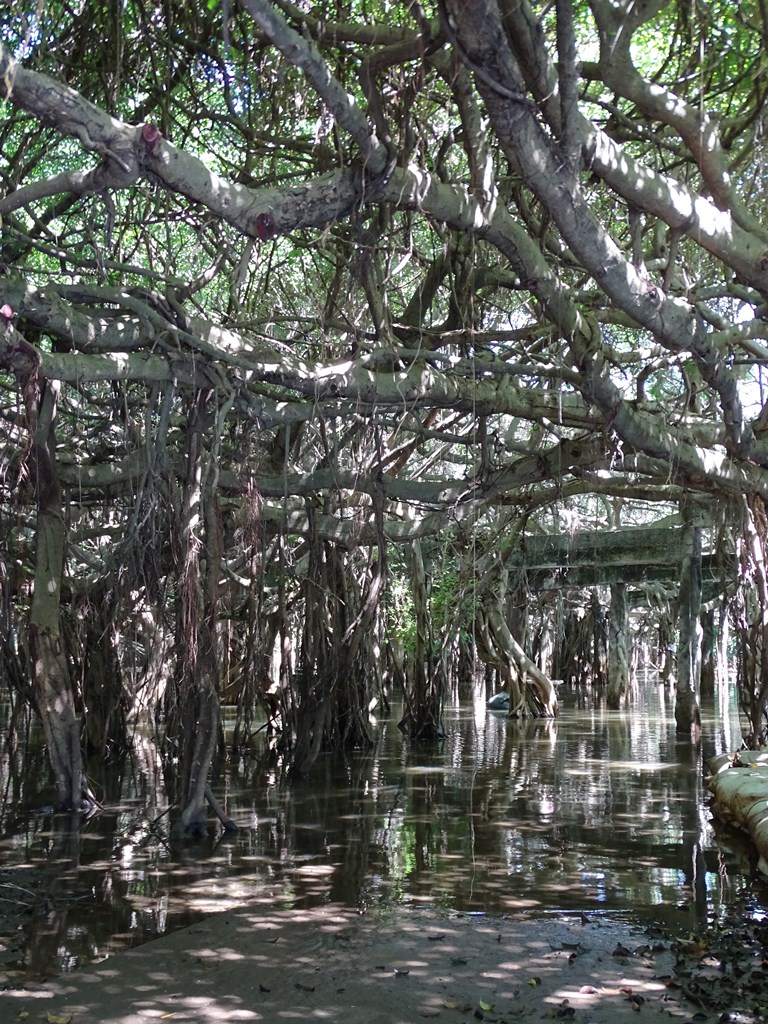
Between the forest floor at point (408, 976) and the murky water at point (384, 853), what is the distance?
24cm

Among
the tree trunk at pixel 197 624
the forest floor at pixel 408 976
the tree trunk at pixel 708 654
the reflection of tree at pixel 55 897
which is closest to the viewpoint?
the forest floor at pixel 408 976

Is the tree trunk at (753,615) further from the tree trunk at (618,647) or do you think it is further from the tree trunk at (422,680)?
the tree trunk at (618,647)

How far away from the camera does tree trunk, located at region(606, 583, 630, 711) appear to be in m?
17.6

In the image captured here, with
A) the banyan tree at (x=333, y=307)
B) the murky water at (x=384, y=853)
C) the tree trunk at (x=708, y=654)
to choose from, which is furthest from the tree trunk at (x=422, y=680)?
the tree trunk at (x=708, y=654)

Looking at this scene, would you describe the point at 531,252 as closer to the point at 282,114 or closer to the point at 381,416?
the point at 381,416

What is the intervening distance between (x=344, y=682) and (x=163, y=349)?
516cm

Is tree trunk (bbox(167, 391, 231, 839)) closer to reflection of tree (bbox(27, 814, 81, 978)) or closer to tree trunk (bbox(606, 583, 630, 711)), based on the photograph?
reflection of tree (bbox(27, 814, 81, 978))

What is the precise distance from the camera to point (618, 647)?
17.6m

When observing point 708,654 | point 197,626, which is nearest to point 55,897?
point 197,626

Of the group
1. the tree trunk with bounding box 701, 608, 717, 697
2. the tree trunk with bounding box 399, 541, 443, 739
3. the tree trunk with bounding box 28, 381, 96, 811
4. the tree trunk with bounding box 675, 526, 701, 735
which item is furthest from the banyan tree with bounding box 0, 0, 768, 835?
the tree trunk with bounding box 701, 608, 717, 697

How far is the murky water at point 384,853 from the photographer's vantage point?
435 cm

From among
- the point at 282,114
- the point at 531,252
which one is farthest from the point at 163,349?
the point at 282,114

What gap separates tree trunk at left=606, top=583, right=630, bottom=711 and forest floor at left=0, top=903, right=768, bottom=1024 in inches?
543

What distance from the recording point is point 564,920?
416 centimetres
